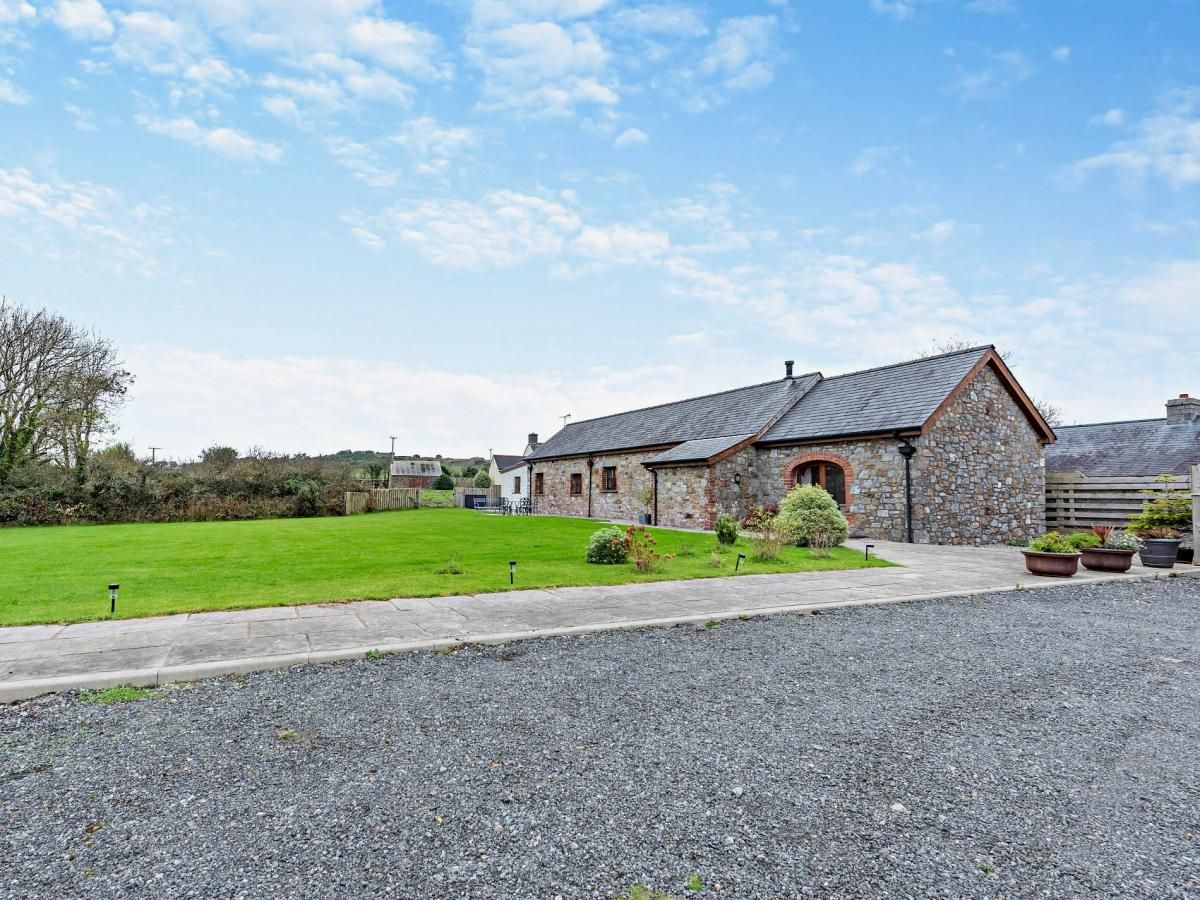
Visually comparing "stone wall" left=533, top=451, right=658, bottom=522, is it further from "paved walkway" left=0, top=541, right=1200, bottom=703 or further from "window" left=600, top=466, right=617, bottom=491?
"paved walkway" left=0, top=541, right=1200, bottom=703

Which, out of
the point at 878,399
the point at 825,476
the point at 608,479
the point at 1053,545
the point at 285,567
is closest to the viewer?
the point at 1053,545

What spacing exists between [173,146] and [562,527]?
14009 mm

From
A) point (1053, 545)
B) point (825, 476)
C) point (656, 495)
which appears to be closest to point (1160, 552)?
point (1053, 545)

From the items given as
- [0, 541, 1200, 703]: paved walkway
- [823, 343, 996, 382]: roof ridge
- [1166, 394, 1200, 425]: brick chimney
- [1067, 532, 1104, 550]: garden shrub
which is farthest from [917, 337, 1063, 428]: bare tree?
[0, 541, 1200, 703]: paved walkway

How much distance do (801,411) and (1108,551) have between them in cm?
1052

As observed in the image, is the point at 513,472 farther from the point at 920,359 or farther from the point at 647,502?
the point at 920,359

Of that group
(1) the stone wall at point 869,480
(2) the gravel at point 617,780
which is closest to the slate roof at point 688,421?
(1) the stone wall at point 869,480

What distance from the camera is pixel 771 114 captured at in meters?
12.0

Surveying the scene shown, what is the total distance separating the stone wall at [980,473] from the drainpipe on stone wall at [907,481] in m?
0.13

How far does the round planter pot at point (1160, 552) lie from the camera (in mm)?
10492

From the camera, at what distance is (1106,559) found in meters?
10.1

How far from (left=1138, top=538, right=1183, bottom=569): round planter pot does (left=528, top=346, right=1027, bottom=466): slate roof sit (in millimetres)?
5182

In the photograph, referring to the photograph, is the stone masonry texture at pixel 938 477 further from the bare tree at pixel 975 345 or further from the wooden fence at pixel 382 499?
the wooden fence at pixel 382 499

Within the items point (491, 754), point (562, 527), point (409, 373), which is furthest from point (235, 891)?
point (409, 373)
